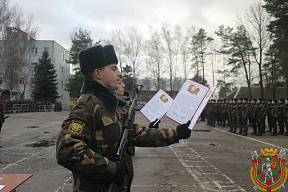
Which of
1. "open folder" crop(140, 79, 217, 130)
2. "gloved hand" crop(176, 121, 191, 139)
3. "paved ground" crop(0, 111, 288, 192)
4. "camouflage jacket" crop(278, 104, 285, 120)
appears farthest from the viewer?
"camouflage jacket" crop(278, 104, 285, 120)

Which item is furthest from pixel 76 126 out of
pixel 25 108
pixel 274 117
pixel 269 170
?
pixel 25 108

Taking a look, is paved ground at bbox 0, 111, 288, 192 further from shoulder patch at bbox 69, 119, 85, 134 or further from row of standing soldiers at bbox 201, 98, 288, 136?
row of standing soldiers at bbox 201, 98, 288, 136

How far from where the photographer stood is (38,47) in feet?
153

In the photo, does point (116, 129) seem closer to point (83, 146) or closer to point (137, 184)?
point (83, 146)

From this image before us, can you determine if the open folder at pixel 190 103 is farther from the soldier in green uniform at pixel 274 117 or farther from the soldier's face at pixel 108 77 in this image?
the soldier in green uniform at pixel 274 117

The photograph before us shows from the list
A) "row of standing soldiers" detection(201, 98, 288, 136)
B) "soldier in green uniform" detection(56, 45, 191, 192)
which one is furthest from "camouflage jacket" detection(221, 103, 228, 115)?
"soldier in green uniform" detection(56, 45, 191, 192)

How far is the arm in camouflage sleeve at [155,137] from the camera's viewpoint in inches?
82.0

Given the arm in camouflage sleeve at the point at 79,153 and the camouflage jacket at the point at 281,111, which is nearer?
the arm in camouflage sleeve at the point at 79,153

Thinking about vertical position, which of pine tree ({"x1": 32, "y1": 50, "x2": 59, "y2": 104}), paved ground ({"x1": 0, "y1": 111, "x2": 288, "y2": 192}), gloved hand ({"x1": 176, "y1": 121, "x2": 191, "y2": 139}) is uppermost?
pine tree ({"x1": 32, "y1": 50, "x2": 59, "y2": 104})

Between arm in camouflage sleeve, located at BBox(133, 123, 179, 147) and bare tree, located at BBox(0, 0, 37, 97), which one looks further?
bare tree, located at BBox(0, 0, 37, 97)

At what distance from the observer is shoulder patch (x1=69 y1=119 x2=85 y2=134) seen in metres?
1.48

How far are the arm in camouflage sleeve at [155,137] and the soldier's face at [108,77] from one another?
59cm

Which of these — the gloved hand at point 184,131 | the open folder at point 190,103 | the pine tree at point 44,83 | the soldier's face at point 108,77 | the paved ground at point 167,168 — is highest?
the pine tree at point 44,83

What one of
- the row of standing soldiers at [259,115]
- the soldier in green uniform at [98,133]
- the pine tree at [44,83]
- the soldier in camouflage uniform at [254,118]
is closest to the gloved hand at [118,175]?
the soldier in green uniform at [98,133]
